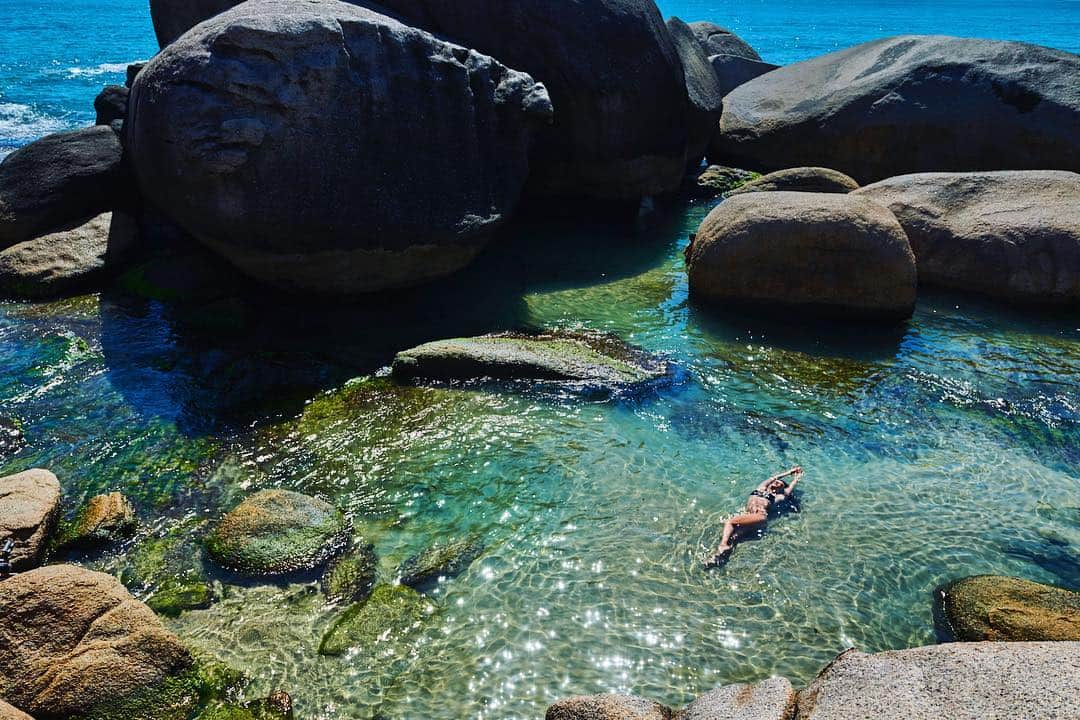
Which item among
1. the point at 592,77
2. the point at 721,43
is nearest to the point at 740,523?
the point at 592,77

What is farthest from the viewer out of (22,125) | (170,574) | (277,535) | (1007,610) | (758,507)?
(22,125)

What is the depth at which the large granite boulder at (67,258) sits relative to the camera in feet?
36.7

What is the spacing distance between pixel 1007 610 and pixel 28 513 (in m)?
7.60

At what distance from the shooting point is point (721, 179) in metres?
17.9

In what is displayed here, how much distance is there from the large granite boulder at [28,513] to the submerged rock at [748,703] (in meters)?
5.14

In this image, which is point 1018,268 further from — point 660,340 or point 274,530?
point 274,530

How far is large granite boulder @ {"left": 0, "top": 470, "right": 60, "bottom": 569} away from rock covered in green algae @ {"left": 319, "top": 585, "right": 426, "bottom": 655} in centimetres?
256

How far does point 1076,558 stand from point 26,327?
1157cm

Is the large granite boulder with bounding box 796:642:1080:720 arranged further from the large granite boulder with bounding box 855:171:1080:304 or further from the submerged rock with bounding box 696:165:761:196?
the submerged rock with bounding box 696:165:761:196

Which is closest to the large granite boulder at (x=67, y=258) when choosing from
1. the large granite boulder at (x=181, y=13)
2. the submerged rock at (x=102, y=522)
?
the large granite boulder at (x=181, y=13)

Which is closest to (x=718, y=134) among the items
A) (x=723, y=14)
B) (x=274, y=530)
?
(x=274, y=530)

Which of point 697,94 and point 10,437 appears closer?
point 10,437

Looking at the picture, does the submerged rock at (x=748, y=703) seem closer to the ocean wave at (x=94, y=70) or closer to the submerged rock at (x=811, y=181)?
the submerged rock at (x=811, y=181)

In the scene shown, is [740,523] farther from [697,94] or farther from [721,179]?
[721,179]
